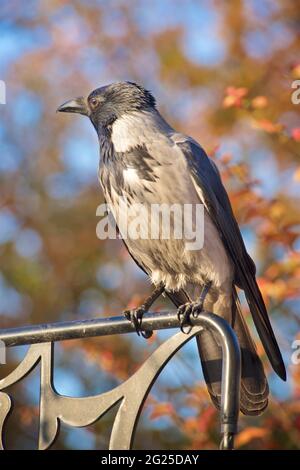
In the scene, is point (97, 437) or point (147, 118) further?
point (97, 437)

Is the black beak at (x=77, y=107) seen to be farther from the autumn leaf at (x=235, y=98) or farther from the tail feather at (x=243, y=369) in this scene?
the tail feather at (x=243, y=369)

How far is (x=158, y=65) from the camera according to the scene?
7.94 metres

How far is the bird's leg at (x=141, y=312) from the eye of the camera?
2.54m

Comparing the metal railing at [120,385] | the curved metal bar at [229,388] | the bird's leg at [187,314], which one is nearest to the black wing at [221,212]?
the bird's leg at [187,314]

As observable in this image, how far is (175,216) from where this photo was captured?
3.81 metres

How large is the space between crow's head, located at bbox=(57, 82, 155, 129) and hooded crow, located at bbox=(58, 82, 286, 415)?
2 centimetres

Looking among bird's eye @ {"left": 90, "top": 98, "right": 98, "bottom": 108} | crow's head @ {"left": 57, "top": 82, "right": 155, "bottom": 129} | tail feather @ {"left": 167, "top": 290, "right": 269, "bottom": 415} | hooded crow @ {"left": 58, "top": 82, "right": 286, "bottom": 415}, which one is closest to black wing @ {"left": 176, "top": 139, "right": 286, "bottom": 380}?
hooded crow @ {"left": 58, "top": 82, "right": 286, "bottom": 415}

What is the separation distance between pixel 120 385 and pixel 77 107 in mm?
2601

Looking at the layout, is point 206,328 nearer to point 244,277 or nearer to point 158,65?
point 244,277

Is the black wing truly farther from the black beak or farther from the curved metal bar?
the curved metal bar

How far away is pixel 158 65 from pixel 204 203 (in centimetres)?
428

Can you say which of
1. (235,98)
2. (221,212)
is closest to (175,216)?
(221,212)
